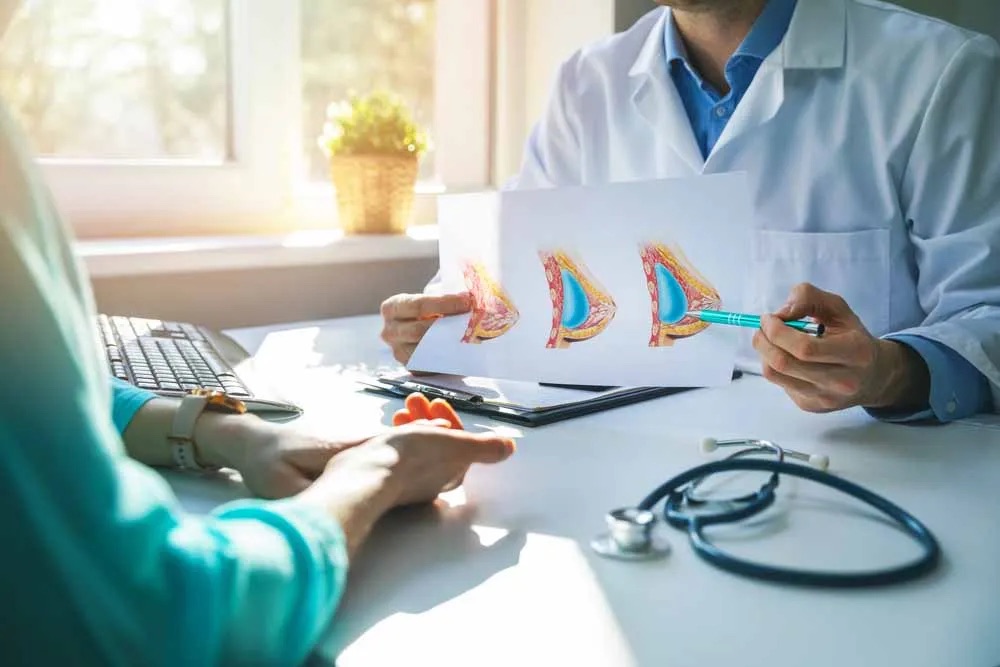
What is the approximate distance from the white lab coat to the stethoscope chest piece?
0.54 m

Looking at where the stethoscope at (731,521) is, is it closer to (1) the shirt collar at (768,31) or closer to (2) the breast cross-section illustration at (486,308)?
(2) the breast cross-section illustration at (486,308)

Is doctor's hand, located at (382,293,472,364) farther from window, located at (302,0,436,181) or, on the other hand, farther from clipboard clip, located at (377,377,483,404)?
window, located at (302,0,436,181)

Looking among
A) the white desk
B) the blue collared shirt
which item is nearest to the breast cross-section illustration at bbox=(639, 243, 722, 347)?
the white desk

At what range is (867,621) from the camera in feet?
1.75

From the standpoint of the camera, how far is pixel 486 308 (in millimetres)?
1117

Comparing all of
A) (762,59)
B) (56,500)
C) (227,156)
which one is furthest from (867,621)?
(227,156)

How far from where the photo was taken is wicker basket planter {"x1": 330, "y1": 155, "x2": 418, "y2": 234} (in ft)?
5.67

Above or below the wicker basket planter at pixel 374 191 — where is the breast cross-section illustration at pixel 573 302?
below

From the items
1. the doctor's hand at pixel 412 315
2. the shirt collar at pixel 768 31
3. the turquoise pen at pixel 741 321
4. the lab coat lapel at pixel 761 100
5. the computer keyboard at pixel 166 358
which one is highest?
the shirt collar at pixel 768 31

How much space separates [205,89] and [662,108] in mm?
900

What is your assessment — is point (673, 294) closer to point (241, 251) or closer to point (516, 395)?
point (516, 395)

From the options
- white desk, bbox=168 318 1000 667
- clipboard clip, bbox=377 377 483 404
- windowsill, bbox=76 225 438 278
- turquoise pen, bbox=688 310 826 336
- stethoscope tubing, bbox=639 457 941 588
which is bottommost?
white desk, bbox=168 318 1000 667

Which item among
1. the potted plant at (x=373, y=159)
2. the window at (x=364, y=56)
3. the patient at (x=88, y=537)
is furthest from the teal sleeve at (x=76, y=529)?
the window at (x=364, y=56)

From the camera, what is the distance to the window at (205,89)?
1.65 metres
